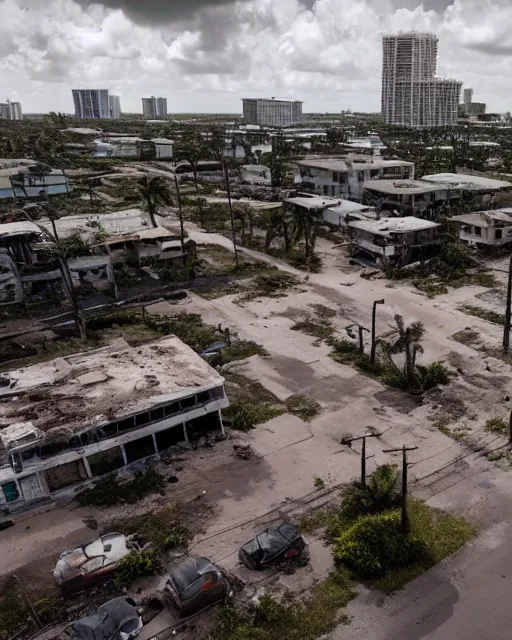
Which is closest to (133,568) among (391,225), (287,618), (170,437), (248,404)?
(287,618)

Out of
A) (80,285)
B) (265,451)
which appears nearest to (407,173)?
(80,285)

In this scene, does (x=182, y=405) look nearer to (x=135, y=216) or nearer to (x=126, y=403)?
(x=126, y=403)

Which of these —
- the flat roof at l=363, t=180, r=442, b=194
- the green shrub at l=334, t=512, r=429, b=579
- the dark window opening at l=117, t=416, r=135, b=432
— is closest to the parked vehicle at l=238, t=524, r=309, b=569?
the green shrub at l=334, t=512, r=429, b=579

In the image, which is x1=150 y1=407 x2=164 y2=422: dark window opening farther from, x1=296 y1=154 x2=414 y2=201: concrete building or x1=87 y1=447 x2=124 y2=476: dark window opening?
x1=296 y1=154 x2=414 y2=201: concrete building

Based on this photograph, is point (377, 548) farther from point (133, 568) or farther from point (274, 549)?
point (133, 568)

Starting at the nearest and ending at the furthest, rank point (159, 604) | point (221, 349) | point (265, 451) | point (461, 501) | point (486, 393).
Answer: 1. point (159, 604)
2. point (461, 501)
3. point (265, 451)
4. point (486, 393)
5. point (221, 349)
